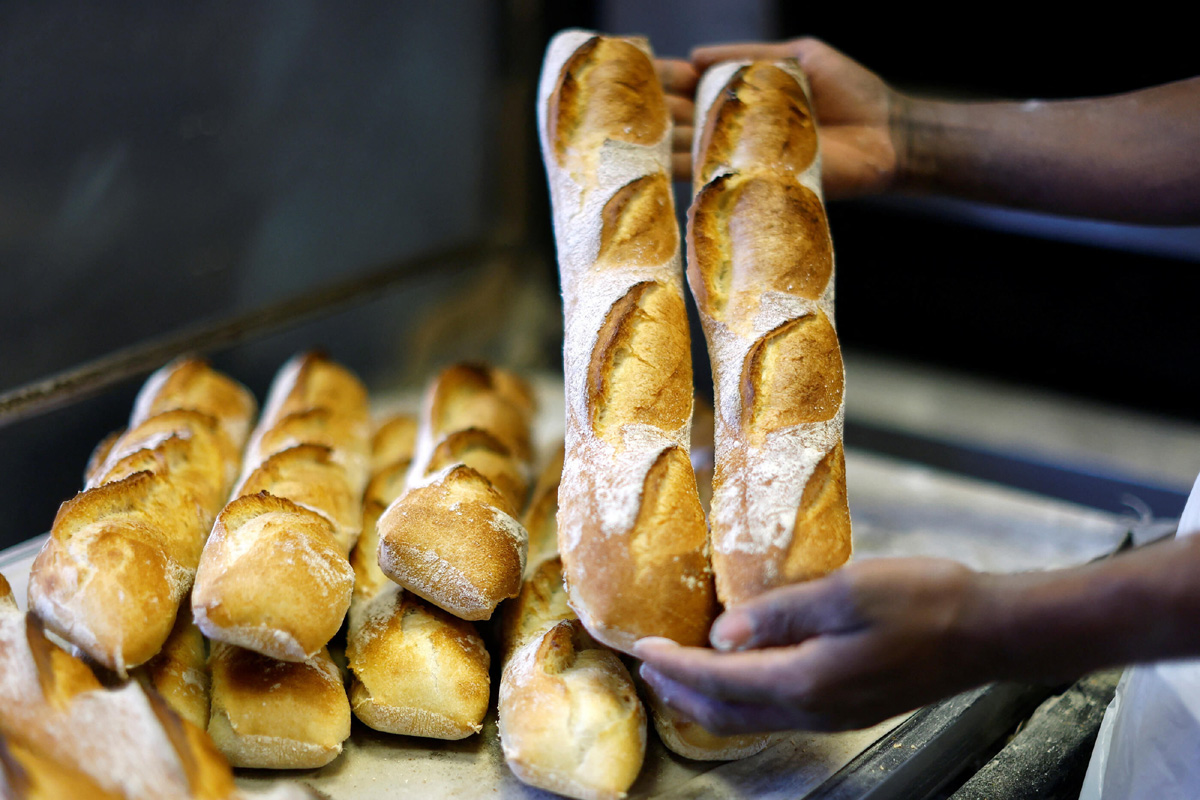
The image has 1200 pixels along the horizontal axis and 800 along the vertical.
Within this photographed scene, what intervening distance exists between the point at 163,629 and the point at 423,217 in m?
1.52

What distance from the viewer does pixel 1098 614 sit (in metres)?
0.89

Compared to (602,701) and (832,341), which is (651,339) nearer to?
(832,341)

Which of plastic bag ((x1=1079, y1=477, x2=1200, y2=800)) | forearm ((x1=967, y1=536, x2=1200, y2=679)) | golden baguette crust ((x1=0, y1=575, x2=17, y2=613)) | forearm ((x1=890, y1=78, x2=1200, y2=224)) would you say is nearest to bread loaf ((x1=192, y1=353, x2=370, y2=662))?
golden baguette crust ((x1=0, y1=575, x2=17, y2=613))

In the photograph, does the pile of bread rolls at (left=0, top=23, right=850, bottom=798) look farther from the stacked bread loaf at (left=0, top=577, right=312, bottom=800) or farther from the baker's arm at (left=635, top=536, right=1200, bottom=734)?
the baker's arm at (left=635, top=536, right=1200, bottom=734)

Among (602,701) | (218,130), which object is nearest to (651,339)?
(602,701)

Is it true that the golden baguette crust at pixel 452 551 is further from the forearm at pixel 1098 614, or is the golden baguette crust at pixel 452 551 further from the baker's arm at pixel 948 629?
the forearm at pixel 1098 614

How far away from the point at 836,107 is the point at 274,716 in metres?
1.43

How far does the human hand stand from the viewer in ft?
2.97

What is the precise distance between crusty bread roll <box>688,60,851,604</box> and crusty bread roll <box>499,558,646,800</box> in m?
0.20

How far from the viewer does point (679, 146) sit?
173cm

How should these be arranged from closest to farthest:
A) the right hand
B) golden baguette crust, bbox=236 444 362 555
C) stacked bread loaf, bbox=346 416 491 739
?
stacked bread loaf, bbox=346 416 491 739, golden baguette crust, bbox=236 444 362 555, the right hand

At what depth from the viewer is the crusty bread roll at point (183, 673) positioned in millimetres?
1147

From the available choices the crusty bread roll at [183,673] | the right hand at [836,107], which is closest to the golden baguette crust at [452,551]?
the crusty bread roll at [183,673]

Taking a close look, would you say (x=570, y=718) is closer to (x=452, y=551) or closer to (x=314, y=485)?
(x=452, y=551)
